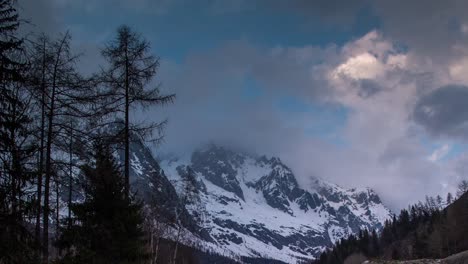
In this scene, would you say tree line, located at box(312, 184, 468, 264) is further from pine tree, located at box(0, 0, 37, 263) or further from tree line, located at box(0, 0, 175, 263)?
pine tree, located at box(0, 0, 37, 263)

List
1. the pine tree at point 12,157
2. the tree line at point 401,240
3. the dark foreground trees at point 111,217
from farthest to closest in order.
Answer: the tree line at point 401,240 < the dark foreground trees at point 111,217 < the pine tree at point 12,157

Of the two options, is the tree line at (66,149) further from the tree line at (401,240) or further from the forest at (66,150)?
the tree line at (401,240)

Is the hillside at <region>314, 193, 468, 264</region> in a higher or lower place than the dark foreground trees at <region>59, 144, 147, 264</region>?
higher

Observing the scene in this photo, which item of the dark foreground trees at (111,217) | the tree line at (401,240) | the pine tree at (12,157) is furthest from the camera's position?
the tree line at (401,240)

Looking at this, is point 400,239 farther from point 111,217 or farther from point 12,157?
point 12,157

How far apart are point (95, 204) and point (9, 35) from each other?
934 cm

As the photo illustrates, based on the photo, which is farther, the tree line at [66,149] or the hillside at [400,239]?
the hillside at [400,239]

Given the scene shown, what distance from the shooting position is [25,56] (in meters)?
12.7

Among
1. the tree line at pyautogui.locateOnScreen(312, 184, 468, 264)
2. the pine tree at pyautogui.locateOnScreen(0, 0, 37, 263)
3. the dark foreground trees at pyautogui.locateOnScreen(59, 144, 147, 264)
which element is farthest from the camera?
the tree line at pyautogui.locateOnScreen(312, 184, 468, 264)

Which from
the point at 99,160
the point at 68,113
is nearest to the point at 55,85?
the point at 68,113

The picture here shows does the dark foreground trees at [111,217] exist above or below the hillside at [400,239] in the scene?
below

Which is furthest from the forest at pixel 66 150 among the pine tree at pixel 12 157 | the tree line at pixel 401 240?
the tree line at pixel 401 240

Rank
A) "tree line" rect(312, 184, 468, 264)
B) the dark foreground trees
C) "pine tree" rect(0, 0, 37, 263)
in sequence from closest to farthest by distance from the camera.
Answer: "pine tree" rect(0, 0, 37, 263), the dark foreground trees, "tree line" rect(312, 184, 468, 264)

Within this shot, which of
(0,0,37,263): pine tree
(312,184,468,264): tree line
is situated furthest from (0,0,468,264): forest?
(312,184,468,264): tree line
